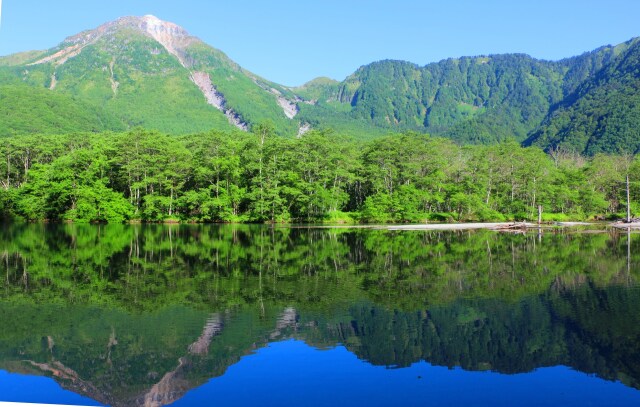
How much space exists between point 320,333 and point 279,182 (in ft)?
193

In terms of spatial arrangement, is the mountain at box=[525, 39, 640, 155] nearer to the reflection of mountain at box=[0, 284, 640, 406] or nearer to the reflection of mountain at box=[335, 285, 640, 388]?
the reflection of mountain at box=[335, 285, 640, 388]

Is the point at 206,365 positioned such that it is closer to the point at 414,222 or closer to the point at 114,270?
the point at 114,270

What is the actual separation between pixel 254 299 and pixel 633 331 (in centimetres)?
1173

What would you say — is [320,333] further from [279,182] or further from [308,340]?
[279,182]

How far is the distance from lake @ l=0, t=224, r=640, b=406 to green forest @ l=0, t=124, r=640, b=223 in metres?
44.4

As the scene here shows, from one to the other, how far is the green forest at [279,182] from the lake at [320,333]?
4437 cm

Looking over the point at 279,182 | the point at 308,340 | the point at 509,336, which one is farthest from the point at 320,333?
the point at 279,182

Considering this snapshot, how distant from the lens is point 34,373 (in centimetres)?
1147

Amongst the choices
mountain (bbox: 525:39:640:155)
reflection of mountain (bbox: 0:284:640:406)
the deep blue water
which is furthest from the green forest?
mountain (bbox: 525:39:640:155)

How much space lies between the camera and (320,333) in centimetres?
1441

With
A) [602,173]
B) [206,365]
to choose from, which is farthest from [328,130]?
[206,365]

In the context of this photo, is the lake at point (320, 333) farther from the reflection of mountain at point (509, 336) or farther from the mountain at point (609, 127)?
the mountain at point (609, 127)

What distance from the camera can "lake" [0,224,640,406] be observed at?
1068 centimetres

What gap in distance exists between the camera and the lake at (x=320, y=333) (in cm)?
1068
